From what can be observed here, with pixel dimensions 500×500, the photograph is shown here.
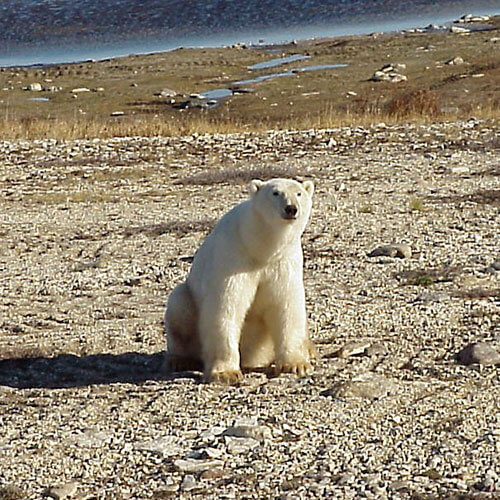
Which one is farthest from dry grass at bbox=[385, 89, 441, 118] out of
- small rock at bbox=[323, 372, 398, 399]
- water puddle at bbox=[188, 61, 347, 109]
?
small rock at bbox=[323, 372, 398, 399]

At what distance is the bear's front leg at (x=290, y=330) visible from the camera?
6352 millimetres

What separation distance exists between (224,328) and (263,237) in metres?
0.60

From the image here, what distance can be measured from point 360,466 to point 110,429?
1388mm

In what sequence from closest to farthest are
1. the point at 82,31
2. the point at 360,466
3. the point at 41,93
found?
the point at 360,466 → the point at 41,93 → the point at 82,31

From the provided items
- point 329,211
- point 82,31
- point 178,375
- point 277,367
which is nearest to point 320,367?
point 277,367

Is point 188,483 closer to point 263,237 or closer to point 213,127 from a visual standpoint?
point 263,237

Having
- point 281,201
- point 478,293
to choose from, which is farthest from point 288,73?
point 281,201

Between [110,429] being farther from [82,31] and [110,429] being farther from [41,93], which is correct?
[82,31]

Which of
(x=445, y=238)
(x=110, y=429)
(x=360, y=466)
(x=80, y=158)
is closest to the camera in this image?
(x=360, y=466)

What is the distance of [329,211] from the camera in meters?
12.0

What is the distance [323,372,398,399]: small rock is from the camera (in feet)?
19.3

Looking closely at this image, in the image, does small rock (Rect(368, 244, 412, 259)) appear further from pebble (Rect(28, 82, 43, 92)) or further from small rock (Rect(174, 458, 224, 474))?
pebble (Rect(28, 82, 43, 92))

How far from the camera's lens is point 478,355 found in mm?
6445

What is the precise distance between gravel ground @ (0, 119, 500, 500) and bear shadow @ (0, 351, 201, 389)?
23mm
